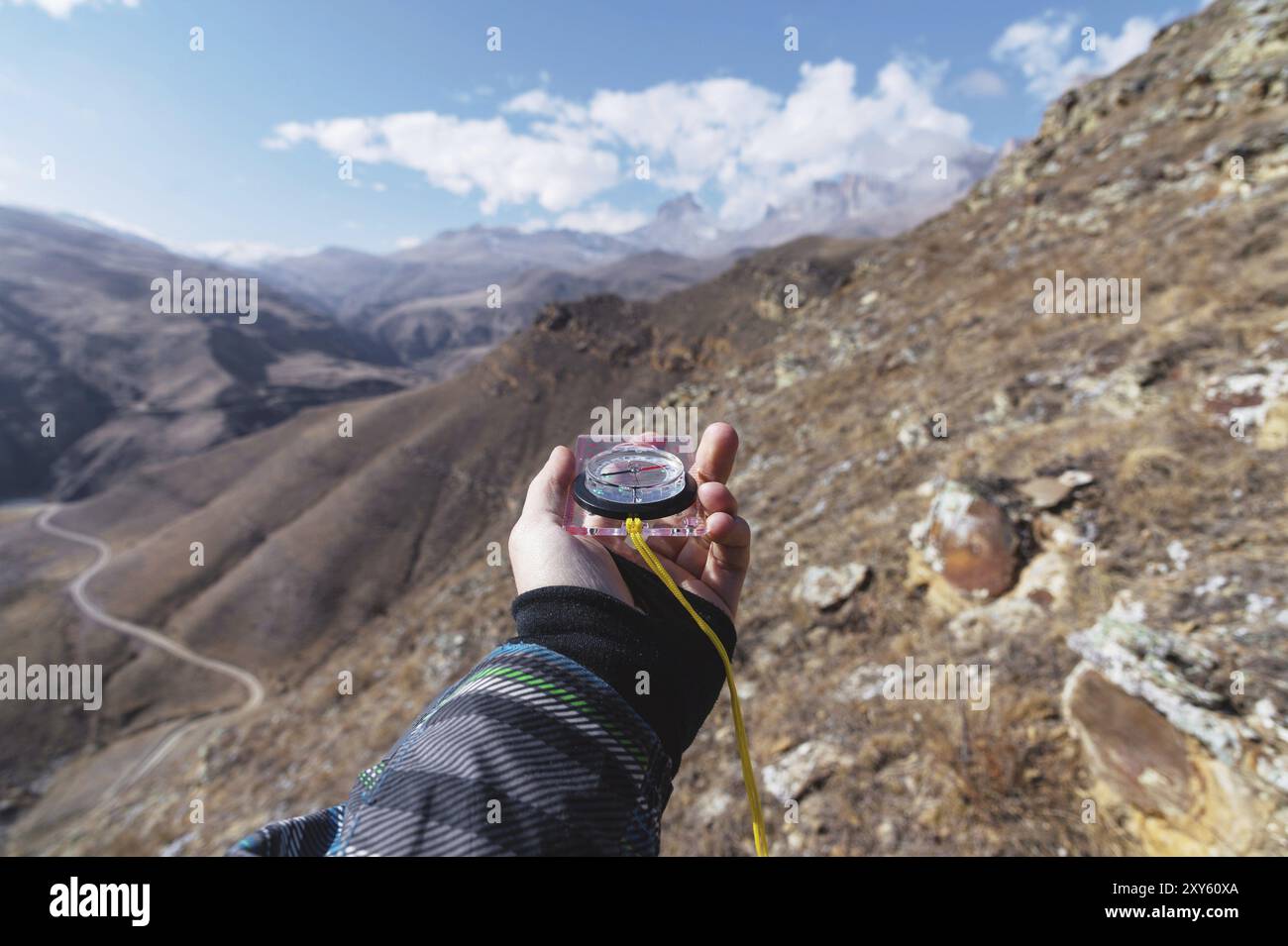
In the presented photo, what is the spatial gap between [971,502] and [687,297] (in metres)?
60.8

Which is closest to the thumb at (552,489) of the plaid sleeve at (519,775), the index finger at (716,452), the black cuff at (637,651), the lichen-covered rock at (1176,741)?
the black cuff at (637,651)

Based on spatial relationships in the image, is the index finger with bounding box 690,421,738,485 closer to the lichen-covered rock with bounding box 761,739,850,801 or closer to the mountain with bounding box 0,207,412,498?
the lichen-covered rock with bounding box 761,739,850,801

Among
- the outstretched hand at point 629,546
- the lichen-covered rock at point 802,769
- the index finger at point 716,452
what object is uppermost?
the index finger at point 716,452

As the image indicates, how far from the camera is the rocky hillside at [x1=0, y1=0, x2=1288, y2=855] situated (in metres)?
3.43

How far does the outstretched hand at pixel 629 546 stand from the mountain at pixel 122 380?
112m

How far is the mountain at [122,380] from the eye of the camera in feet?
294

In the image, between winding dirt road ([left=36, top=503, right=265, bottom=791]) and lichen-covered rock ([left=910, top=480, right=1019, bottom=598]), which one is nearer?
lichen-covered rock ([left=910, top=480, right=1019, bottom=598])

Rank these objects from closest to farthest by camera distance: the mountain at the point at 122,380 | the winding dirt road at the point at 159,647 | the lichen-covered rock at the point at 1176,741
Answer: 1. the lichen-covered rock at the point at 1176,741
2. the winding dirt road at the point at 159,647
3. the mountain at the point at 122,380

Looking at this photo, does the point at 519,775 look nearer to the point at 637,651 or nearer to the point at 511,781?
the point at 511,781

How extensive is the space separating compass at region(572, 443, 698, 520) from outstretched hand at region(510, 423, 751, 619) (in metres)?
0.11

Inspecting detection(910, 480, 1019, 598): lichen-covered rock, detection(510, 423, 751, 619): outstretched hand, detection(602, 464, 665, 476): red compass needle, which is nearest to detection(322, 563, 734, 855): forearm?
detection(510, 423, 751, 619): outstretched hand

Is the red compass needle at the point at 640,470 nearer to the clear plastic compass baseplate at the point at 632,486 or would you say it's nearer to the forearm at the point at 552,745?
the clear plastic compass baseplate at the point at 632,486

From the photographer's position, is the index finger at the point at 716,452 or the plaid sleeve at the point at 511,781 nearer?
the plaid sleeve at the point at 511,781
